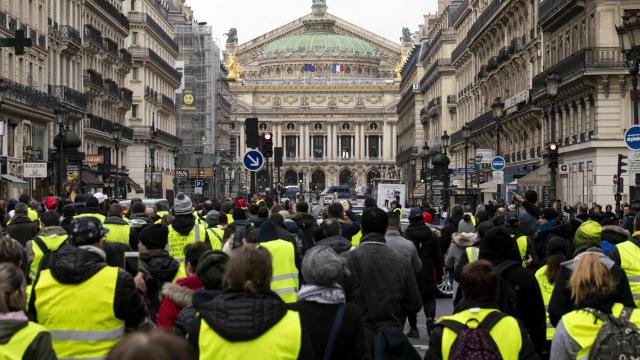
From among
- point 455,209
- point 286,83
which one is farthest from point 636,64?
point 286,83

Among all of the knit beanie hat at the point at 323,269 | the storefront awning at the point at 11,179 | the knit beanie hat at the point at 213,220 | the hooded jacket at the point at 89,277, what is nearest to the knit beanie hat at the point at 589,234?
the knit beanie hat at the point at 323,269

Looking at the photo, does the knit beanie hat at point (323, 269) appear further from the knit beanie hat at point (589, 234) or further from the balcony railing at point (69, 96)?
the balcony railing at point (69, 96)

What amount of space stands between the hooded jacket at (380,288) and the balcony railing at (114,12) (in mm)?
51880

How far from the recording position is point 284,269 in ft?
37.4

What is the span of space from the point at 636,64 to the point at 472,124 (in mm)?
46381

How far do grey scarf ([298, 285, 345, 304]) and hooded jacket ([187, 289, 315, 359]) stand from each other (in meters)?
0.82

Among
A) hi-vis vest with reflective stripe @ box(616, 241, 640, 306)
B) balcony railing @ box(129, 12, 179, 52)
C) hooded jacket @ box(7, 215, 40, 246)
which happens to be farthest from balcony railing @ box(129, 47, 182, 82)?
hi-vis vest with reflective stripe @ box(616, 241, 640, 306)

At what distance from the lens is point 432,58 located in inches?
3839

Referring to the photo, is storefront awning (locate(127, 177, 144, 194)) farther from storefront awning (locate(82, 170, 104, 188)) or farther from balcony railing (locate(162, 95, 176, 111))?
storefront awning (locate(82, 170, 104, 188))

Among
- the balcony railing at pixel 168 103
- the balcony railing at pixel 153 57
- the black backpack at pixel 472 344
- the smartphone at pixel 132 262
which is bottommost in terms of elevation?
the black backpack at pixel 472 344

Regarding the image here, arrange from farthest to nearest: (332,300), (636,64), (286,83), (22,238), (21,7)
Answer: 1. (286,83)
2. (21,7)
3. (636,64)
4. (22,238)
5. (332,300)

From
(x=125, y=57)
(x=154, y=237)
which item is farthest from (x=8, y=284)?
(x=125, y=57)

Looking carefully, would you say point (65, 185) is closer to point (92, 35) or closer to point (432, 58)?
point (92, 35)

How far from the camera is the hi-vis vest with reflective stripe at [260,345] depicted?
634cm
